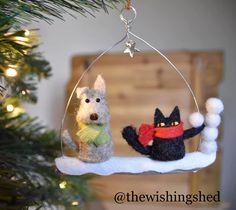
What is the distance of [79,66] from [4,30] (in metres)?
1.00

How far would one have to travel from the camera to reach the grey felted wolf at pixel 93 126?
361 millimetres

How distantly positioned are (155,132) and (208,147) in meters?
0.06

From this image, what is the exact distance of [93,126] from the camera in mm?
363

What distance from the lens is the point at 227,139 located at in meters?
1.34

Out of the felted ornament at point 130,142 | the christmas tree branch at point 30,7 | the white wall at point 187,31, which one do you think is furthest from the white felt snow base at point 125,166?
the white wall at point 187,31

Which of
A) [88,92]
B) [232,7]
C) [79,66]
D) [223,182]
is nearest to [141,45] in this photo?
[79,66]

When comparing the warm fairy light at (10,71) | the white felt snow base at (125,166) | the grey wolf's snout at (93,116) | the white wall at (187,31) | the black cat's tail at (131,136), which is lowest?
the white felt snow base at (125,166)

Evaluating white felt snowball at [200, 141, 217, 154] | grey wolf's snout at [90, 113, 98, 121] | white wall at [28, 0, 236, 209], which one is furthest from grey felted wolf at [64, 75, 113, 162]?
white wall at [28, 0, 236, 209]

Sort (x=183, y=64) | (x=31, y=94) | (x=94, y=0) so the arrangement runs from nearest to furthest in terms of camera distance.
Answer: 1. (x=94, y=0)
2. (x=31, y=94)
3. (x=183, y=64)

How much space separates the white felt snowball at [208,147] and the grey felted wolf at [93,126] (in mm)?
102

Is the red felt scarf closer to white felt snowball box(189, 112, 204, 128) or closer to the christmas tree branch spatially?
white felt snowball box(189, 112, 204, 128)

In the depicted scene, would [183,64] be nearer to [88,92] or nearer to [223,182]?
[223,182]

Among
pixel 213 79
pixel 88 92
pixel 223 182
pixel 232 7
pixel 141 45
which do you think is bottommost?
pixel 223 182

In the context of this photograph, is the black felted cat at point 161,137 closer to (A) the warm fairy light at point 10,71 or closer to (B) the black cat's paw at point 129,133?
(B) the black cat's paw at point 129,133
